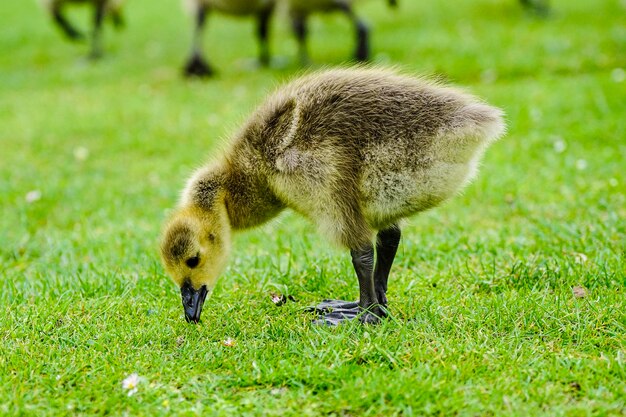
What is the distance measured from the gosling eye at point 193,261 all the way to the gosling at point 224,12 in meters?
7.75

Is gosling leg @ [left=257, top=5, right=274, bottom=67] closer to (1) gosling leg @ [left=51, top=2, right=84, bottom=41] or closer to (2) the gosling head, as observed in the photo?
(1) gosling leg @ [left=51, top=2, right=84, bottom=41]

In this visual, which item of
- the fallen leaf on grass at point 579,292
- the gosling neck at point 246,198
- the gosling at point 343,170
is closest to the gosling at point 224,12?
the gosling at point 343,170

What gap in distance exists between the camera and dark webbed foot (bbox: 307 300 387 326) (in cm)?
368

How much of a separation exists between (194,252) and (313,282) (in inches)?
34.7

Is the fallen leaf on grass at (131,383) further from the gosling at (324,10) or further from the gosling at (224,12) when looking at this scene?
the gosling at (224,12)

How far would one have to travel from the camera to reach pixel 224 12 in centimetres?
1109

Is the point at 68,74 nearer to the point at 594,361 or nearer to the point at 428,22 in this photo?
the point at 428,22

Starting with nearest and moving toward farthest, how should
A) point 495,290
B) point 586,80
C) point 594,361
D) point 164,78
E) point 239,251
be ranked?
1. point 594,361
2. point 495,290
3. point 239,251
4. point 586,80
5. point 164,78

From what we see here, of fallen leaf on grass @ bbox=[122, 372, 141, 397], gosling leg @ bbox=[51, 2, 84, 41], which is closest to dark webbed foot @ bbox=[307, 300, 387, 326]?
fallen leaf on grass @ bbox=[122, 372, 141, 397]

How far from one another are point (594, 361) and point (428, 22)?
33.1 feet

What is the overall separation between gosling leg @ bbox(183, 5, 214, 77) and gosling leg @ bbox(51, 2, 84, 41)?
11.5 ft

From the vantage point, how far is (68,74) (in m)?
11.8

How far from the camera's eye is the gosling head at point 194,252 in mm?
3656

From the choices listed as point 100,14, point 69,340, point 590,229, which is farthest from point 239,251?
point 100,14
